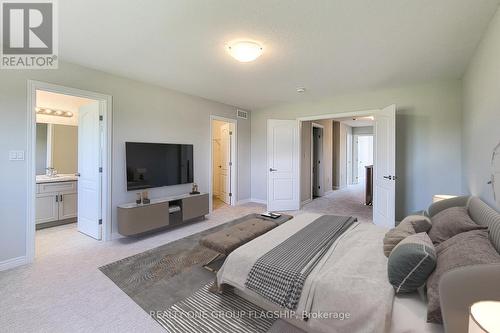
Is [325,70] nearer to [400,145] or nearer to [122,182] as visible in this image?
[400,145]

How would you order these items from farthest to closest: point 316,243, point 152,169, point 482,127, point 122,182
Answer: point 152,169 < point 122,182 < point 482,127 < point 316,243

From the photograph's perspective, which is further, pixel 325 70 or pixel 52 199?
pixel 52 199

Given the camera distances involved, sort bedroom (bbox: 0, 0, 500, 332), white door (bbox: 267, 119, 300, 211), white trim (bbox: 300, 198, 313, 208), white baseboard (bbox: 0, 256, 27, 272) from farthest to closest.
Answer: white trim (bbox: 300, 198, 313, 208) → white door (bbox: 267, 119, 300, 211) → white baseboard (bbox: 0, 256, 27, 272) → bedroom (bbox: 0, 0, 500, 332)

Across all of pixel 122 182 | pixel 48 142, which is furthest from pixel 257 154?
pixel 48 142

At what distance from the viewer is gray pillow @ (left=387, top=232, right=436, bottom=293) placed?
1285mm

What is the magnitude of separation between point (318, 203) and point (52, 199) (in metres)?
5.74

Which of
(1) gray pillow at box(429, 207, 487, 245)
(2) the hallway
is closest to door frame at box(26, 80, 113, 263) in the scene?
(1) gray pillow at box(429, 207, 487, 245)

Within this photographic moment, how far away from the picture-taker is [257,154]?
20.2 ft

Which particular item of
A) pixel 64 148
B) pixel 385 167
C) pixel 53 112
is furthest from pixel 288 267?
pixel 53 112

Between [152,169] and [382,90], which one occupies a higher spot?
[382,90]

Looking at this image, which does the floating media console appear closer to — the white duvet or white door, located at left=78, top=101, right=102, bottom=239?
white door, located at left=78, top=101, right=102, bottom=239

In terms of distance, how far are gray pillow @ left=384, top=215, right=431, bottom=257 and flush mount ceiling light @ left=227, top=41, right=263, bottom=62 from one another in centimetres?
226

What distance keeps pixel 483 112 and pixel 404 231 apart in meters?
1.71

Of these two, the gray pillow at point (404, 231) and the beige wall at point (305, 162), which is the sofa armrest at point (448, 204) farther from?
the beige wall at point (305, 162)
